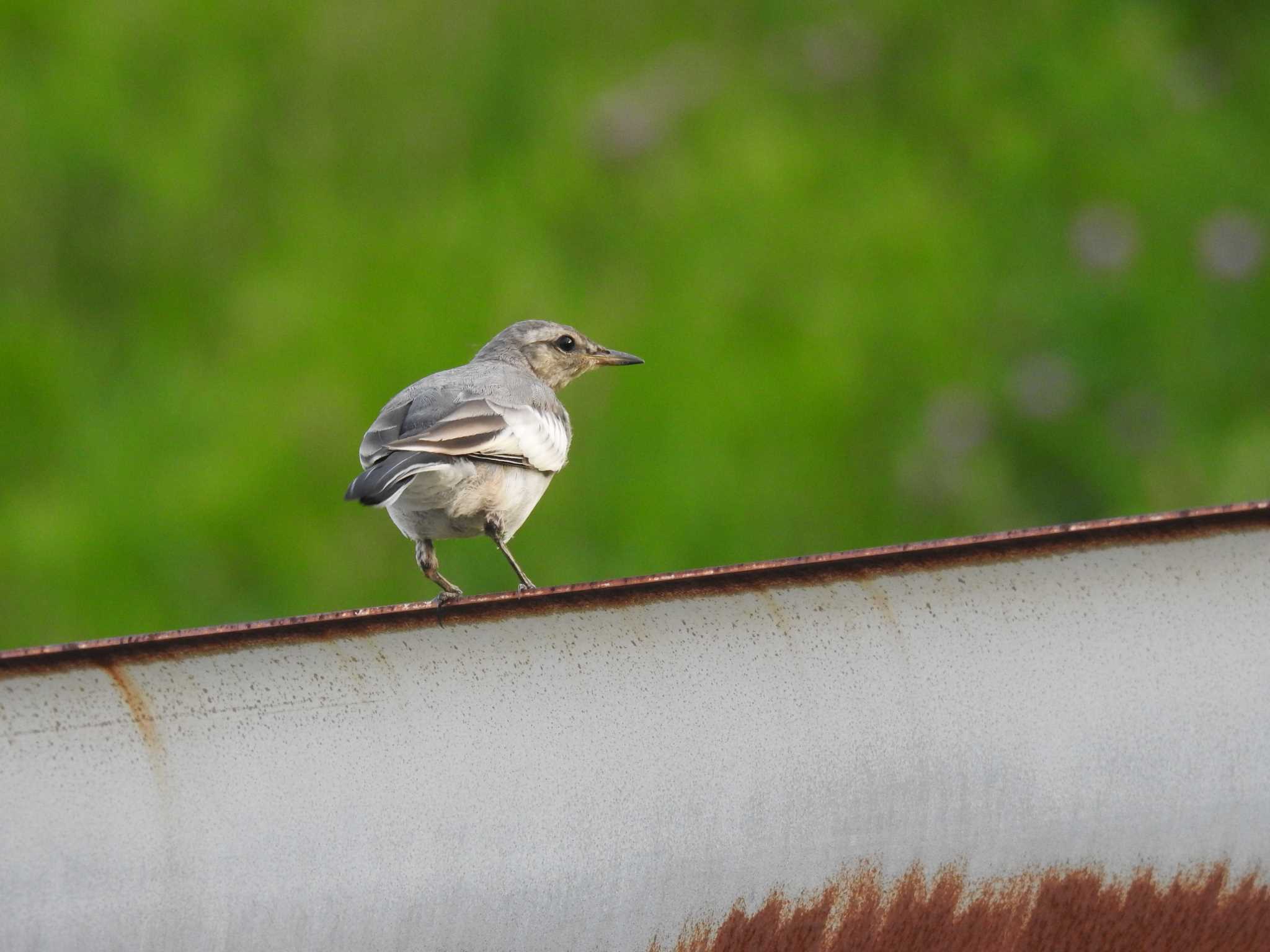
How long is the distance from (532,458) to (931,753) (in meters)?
2.61

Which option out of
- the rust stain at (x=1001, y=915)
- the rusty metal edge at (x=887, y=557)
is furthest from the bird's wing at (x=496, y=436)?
the rust stain at (x=1001, y=915)

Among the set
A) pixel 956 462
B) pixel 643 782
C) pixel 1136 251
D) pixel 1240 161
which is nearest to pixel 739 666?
pixel 643 782

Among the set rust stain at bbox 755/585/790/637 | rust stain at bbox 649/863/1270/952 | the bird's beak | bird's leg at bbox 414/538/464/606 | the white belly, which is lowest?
bird's leg at bbox 414/538/464/606

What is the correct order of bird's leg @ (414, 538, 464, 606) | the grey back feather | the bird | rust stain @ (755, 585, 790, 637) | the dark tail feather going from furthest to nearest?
bird's leg @ (414, 538, 464, 606)
the grey back feather
the bird
the dark tail feather
rust stain @ (755, 585, 790, 637)

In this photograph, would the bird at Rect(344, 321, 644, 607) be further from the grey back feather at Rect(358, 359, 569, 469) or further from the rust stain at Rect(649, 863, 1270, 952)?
the rust stain at Rect(649, 863, 1270, 952)

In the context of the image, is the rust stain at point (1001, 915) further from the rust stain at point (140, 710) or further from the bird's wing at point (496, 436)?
the bird's wing at point (496, 436)

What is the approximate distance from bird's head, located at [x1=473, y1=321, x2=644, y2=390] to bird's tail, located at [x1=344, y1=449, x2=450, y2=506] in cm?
152

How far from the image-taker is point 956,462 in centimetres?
1013

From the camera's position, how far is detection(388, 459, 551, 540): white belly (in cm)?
416

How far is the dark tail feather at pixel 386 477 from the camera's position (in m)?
3.60

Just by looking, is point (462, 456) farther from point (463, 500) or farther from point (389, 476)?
point (389, 476)

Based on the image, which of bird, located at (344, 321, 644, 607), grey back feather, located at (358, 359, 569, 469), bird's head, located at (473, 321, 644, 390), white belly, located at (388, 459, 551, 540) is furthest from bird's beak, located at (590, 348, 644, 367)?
white belly, located at (388, 459, 551, 540)

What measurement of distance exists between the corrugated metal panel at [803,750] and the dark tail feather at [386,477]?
5.52ft

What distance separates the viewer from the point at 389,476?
12.2 feet
